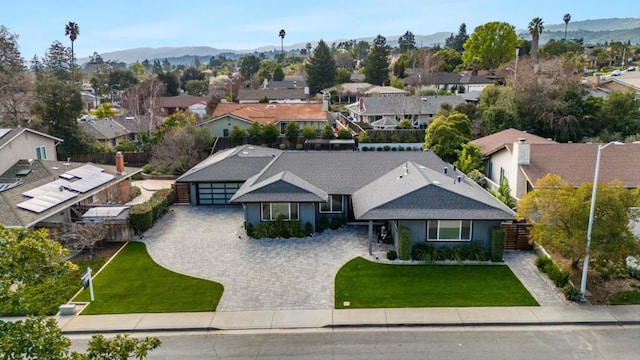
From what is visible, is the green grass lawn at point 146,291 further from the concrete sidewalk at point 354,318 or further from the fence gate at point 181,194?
the fence gate at point 181,194

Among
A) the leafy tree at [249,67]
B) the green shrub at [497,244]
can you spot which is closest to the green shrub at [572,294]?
the green shrub at [497,244]

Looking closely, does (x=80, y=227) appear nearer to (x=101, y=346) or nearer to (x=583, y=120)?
(x=101, y=346)

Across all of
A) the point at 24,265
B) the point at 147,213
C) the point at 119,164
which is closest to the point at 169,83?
the point at 119,164

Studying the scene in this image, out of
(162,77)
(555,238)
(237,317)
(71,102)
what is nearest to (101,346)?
(237,317)

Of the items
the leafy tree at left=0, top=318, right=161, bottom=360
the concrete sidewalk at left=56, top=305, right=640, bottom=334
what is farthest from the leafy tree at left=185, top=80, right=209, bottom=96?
the leafy tree at left=0, top=318, right=161, bottom=360

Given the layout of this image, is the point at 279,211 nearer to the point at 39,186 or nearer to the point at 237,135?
the point at 39,186

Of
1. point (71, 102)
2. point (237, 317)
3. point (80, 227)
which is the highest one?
point (71, 102)
